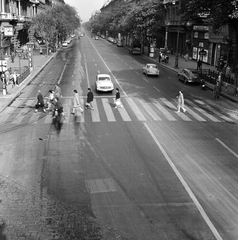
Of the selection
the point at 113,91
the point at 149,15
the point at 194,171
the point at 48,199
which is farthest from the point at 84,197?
the point at 149,15

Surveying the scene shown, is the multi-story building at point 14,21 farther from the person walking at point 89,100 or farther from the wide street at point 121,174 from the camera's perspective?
the wide street at point 121,174

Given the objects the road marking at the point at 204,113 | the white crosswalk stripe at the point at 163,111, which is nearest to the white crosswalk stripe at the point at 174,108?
the white crosswalk stripe at the point at 163,111

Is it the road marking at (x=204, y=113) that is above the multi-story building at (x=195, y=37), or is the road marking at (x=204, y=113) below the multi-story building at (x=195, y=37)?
below

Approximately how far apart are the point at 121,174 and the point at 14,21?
53723 millimetres

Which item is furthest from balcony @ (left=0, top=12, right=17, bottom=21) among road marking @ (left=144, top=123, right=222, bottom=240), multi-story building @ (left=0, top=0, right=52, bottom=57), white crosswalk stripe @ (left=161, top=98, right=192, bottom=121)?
road marking @ (left=144, top=123, right=222, bottom=240)

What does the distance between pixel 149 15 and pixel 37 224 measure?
55.2m

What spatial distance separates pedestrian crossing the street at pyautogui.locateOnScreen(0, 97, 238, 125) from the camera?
1956cm

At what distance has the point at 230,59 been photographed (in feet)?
143

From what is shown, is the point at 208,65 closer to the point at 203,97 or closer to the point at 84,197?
the point at 203,97

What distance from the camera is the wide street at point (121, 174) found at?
359 inches

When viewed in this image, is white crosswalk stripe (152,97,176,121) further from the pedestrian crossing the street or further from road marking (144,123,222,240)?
road marking (144,123,222,240)

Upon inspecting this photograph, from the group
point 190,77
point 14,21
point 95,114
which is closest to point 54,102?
point 95,114

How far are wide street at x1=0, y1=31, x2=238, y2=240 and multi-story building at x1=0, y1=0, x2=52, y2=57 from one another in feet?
76.5

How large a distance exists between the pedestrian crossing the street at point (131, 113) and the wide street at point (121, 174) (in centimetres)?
7
